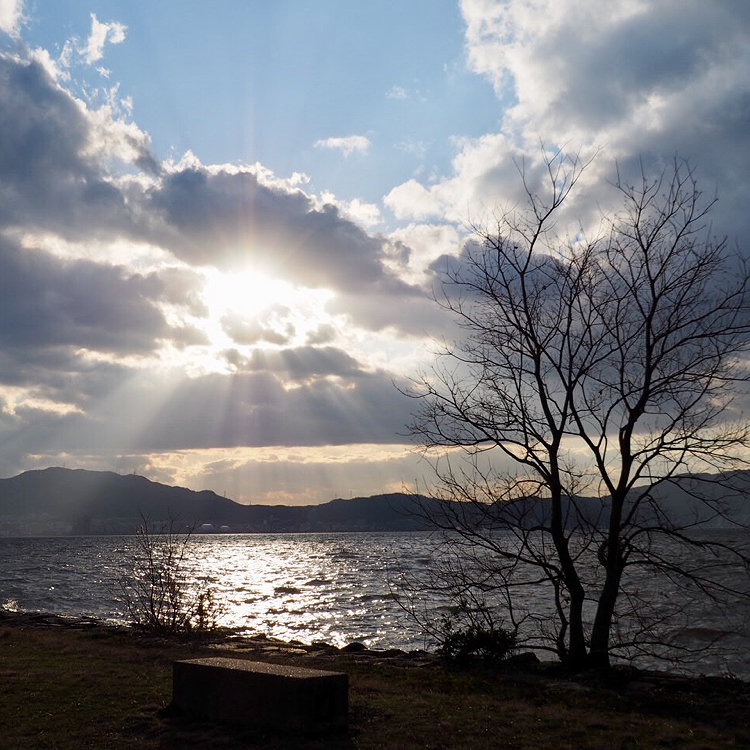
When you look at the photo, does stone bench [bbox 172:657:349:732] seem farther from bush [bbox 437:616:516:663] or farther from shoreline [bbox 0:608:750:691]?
bush [bbox 437:616:516:663]

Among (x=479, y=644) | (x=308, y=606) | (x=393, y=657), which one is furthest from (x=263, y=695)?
(x=308, y=606)

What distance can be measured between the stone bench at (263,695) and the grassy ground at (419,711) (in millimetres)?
202

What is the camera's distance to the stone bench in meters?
8.02

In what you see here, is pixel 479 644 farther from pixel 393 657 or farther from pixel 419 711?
pixel 419 711

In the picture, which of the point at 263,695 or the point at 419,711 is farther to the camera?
the point at 419,711

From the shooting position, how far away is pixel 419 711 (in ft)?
30.6

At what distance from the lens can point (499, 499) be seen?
510 inches

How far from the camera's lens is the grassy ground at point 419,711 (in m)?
7.85

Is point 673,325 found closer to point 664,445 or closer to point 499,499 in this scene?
point 664,445

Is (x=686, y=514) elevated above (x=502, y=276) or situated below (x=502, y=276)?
below

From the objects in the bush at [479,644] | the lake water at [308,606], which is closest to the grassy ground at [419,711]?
the bush at [479,644]

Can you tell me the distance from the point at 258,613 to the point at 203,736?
29222 millimetres

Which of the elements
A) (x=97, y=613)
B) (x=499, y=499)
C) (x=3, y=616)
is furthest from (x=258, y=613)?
(x=499, y=499)

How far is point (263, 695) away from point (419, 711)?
7.25 feet
